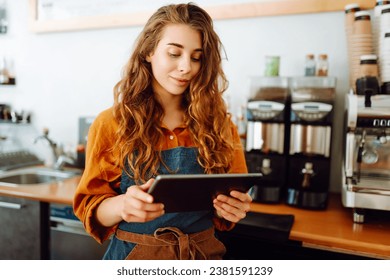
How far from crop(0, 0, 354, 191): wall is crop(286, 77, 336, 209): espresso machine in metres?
0.29

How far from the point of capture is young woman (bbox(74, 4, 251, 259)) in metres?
0.96

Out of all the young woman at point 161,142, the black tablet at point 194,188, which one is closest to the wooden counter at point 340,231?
the young woman at point 161,142

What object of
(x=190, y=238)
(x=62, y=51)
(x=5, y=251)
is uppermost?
(x=62, y=51)

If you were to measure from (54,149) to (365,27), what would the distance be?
5.50 feet

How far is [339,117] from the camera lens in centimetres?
163

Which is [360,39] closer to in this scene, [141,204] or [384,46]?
[384,46]

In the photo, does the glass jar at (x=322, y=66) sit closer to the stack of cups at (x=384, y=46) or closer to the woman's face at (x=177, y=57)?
the stack of cups at (x=384, y=46)

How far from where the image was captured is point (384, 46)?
4.25 ft

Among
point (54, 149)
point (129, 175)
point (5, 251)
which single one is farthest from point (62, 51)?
point (129, 175)

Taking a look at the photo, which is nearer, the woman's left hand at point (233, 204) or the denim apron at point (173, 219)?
the woman's left hand at point (233, 204)

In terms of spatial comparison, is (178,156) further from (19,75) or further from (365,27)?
(19,75)

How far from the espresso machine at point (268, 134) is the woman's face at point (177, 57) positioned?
517mm

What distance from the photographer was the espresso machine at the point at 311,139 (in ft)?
4.53
